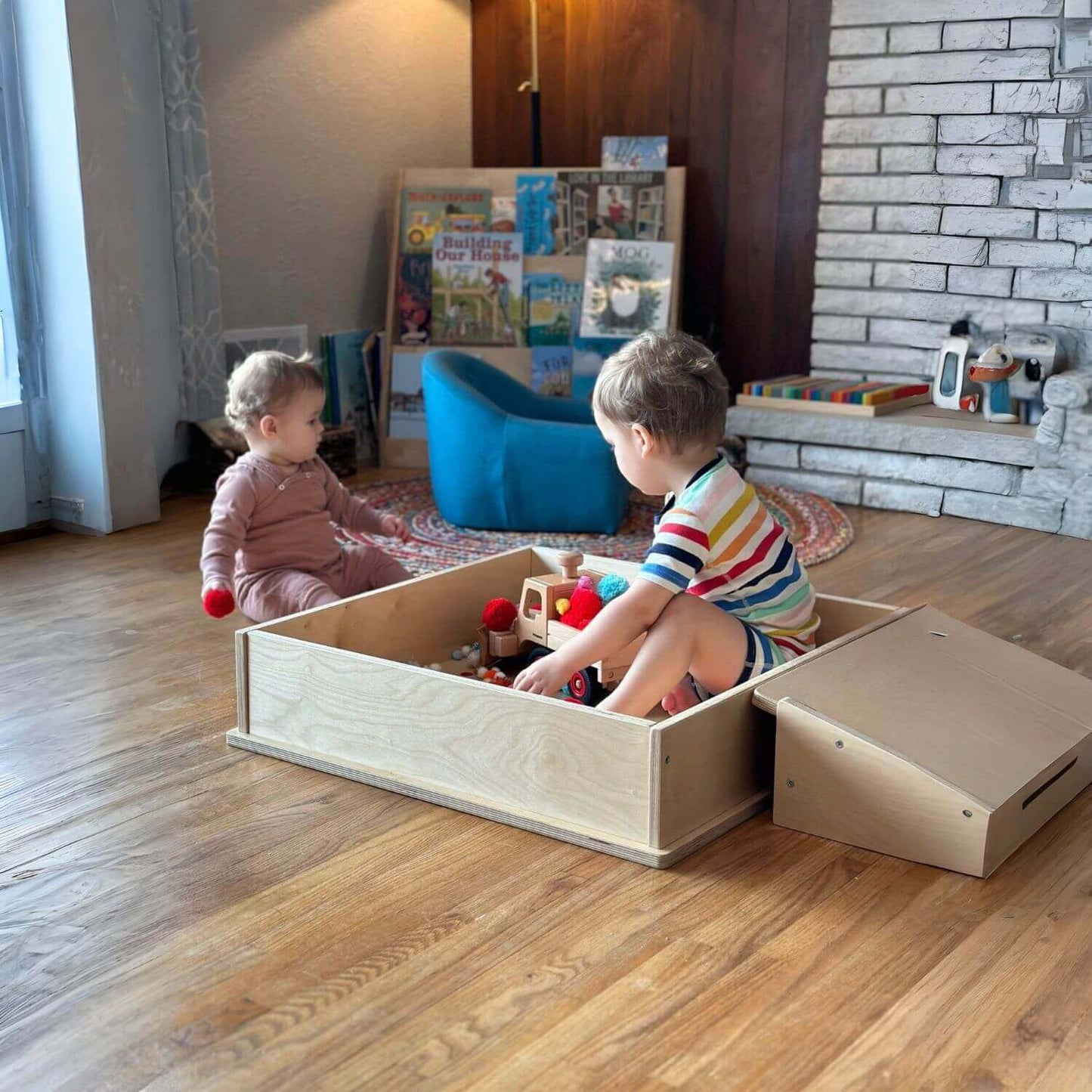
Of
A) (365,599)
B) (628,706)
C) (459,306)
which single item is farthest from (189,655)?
(459,306)

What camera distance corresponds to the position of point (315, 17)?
437 cm

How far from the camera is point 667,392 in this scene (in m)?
1.94

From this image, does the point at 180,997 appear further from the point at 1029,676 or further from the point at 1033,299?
the point at 1033,299

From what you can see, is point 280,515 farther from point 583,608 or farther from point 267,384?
point 583,608

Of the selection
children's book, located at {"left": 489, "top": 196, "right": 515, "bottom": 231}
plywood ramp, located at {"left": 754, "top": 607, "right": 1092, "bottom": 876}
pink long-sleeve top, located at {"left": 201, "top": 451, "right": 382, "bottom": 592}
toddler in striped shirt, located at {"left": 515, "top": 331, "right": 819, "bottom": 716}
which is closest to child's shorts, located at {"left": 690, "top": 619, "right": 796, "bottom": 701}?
toddler in striped shirt, located at {"left": 515, "top": 331, "right": 819, "bottom": 716}

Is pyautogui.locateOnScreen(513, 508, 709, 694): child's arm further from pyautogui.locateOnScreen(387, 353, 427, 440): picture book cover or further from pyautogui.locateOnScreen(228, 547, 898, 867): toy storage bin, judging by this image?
pyautogui.locateOnScreen(387, 353, 427, 440): picture book cover

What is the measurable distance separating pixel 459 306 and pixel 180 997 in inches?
135

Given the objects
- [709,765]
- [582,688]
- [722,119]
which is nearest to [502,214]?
[722,119]

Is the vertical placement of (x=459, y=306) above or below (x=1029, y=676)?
above

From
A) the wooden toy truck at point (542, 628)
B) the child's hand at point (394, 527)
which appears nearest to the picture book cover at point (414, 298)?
the child's hand at point (394, 527)

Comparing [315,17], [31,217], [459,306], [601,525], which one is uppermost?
[315,17]

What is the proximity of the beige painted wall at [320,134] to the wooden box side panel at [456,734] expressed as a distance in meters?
2.49

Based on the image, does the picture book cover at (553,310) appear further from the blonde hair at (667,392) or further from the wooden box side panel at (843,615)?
the blonde hair at (667,392)

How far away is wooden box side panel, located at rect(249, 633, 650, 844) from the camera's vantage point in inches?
67.5
